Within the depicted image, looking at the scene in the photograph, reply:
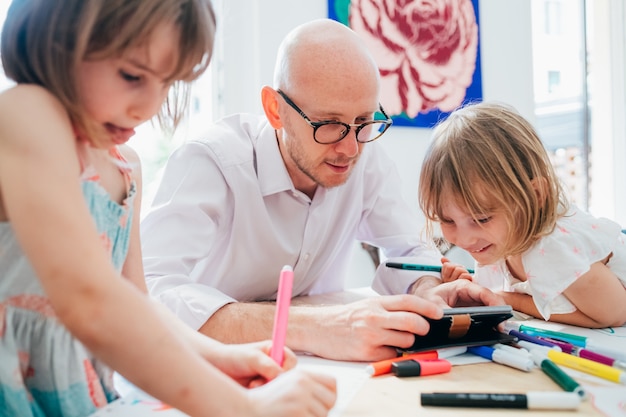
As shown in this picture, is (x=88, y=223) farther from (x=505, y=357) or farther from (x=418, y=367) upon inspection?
(x=505, y=357)

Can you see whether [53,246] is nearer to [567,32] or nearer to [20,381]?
[20,381]

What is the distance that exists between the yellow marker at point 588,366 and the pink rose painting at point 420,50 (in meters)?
1.81

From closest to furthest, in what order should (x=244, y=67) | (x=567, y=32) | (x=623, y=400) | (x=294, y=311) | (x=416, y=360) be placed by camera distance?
(x=623, y=400) < (x=416, y=360) < (x=294, y=311) < (x=244, y=67) < (x=567, y=32)

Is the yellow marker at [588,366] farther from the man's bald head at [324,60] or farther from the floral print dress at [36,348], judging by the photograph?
the man's bald head at [324,60]

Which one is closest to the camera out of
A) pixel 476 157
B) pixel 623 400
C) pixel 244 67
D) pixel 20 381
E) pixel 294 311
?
pixel 20 381

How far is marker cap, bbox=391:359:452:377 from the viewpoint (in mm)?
693

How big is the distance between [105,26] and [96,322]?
25 cm

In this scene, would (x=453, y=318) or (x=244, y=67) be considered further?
(x=244, y=67)

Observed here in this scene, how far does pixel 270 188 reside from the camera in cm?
128

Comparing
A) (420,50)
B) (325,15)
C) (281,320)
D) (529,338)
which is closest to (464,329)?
(529,338)

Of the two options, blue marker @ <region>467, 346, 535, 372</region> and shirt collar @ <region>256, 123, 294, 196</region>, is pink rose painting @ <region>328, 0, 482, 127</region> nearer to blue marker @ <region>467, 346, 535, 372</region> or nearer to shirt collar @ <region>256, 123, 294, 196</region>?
shirt collar @ <region>256, 123, 294, 196</region>

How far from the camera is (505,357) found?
2.40 feet

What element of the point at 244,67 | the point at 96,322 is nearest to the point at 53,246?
the point at 96,322

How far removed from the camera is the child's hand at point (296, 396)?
46 centimetres
